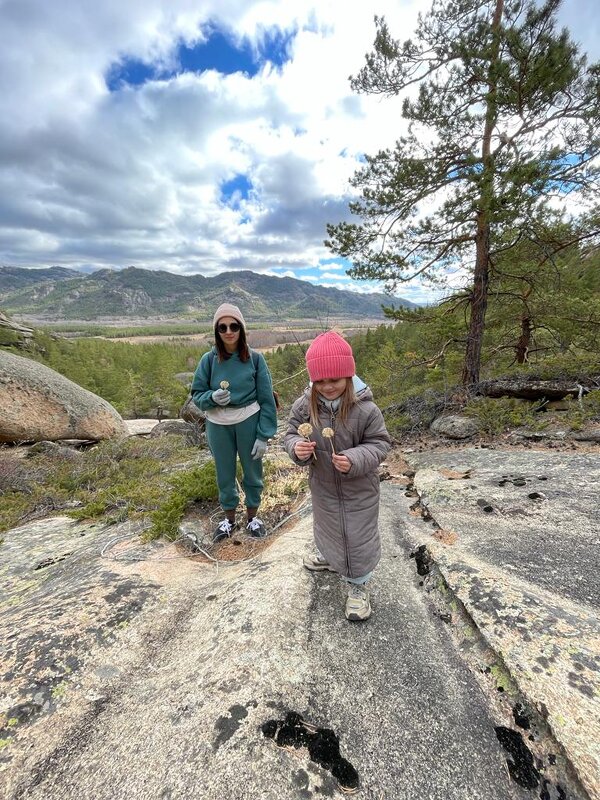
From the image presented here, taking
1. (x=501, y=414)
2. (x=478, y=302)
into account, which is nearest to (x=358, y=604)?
(x=501, y=414)

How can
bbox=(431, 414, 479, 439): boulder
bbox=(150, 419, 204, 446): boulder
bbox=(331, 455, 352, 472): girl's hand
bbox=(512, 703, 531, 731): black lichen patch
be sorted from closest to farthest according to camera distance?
bbox=(512, 703, 531, 731): black lichen patch → bbox=(331, 455, 352, 472): girl's hand → bbox=(431, 414, 479, 439): boulder → bbox=(150, 419, 204, 446): boulder

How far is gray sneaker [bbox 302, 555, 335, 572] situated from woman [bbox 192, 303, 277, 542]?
44.1 inches

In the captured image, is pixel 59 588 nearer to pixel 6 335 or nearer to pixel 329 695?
pixel 329 695

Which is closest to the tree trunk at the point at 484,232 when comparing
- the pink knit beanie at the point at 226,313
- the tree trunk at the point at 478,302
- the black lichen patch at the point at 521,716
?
the tree trunk at the point at 478,302

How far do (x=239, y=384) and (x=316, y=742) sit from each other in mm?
2666

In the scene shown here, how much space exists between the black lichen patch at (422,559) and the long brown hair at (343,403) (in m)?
1.43

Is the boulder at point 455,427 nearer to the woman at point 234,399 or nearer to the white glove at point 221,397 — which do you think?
the woman at point 234,399

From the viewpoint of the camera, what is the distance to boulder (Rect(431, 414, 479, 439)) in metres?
6.92

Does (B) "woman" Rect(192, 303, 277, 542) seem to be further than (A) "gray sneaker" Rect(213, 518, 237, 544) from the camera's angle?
No

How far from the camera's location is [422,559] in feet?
9.58

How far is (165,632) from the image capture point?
94.3 inches

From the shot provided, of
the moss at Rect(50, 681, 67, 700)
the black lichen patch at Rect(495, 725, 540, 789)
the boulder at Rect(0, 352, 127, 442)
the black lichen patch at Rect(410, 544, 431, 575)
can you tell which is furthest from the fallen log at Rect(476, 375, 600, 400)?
the boulder at Rect(0, 352, 127, 442)

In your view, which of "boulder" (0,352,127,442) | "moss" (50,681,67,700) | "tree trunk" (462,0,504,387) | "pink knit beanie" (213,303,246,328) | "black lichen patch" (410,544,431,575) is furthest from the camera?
"boulder" (0,352,127,442)

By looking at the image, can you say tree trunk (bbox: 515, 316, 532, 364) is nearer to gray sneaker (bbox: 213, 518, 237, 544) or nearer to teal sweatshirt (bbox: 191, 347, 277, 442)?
teal sweatshirt (bbox: 191, 347, 277, 442)
